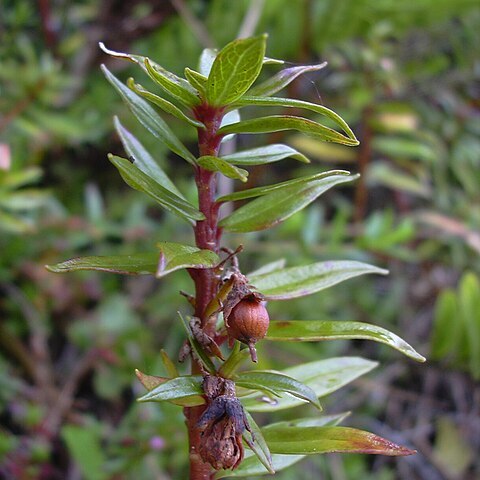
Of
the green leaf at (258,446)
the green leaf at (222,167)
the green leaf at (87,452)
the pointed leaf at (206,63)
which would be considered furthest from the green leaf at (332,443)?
the green leaf at (87,452)

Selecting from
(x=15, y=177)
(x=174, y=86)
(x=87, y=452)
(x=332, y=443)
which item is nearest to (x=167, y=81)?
(x=174, y=86)

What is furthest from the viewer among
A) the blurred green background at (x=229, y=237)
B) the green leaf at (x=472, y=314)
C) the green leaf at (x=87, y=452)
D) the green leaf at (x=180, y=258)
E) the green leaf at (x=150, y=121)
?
the green leaf at (x=472, y=314)

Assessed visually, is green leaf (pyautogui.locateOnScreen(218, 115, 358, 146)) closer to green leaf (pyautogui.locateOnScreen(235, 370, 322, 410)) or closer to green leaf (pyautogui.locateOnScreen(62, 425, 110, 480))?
green leaf (pyautogui.locateOnScreen(235, 370, 322, 410))

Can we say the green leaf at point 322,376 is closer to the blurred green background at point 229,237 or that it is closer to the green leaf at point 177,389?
the green leaf at point 177,389

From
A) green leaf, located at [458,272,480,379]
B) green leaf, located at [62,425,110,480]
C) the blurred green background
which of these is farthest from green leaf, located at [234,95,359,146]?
green leaf, located at [458,272,480,379]

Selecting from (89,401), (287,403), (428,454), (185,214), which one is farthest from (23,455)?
(428,454)

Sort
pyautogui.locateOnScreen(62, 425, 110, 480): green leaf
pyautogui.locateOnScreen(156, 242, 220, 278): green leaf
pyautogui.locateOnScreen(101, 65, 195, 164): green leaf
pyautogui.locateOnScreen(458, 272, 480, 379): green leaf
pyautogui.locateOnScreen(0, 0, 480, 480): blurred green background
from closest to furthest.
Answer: pyautogui.locateOnScreen(156, 242, 220, 278): green leaf, pyautogui.locateOnScreen(101, 65, 195, 164): green leaf, pyautogui.locateOnScreen(62, 425, 110, 480): green leaf, pyautogui.locateOnScreen(0, 0, 480, 480): blurred green background, pyautogui.locateOnScreen(458, 272, 480, 379): green leaf

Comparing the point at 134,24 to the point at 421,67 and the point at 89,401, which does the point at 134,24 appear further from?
the point at 89,401
